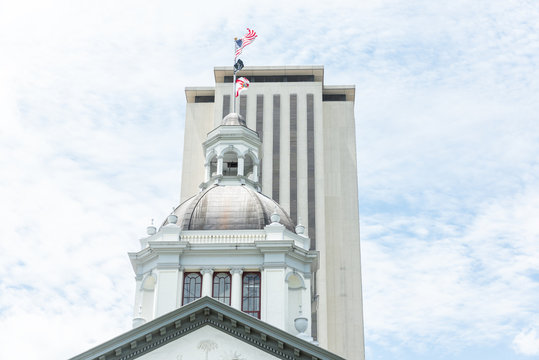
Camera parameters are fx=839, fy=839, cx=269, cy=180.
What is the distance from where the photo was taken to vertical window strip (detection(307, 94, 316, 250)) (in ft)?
305

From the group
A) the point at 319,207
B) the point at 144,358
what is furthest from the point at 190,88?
the point at 144,358

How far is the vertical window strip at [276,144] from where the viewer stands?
95875 millimetres

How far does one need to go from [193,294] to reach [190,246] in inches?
94.4

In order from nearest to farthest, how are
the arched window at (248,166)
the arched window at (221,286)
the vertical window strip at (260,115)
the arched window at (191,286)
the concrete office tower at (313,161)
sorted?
the arched window at (221,286), the arched window at (191,286), the arched window at (248,166), the concrete office tower at (313,161), the vertical window strip at (260,115)

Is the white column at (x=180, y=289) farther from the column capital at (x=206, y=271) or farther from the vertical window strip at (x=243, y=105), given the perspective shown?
the vertical window strip at (x=243, y=105)

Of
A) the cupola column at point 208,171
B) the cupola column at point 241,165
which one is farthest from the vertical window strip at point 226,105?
the cupola column at point 241,165

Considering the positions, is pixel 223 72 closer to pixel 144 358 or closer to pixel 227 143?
pixel 227 143

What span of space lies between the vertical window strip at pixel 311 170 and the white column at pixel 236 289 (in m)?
50.2

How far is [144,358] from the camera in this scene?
30.7 metres

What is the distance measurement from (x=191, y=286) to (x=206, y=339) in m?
9.73

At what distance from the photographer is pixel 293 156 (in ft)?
322

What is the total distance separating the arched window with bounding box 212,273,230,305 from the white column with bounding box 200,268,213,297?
28 centimetres

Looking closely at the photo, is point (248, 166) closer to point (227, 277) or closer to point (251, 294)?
point (227, 277)

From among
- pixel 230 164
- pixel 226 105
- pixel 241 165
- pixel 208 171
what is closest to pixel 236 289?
pixel 241 165
